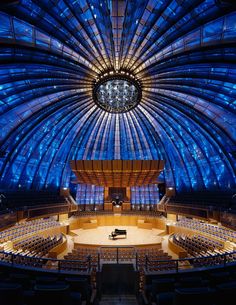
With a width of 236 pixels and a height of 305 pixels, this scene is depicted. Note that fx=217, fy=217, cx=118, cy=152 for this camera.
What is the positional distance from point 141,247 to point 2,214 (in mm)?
14928

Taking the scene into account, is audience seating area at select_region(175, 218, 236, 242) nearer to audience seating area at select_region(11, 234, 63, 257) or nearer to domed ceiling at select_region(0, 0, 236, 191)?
domed ceiling at select_region(0, 0, 236, 191)

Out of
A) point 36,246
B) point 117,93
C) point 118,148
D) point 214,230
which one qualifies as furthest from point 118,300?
Result: point 118,148

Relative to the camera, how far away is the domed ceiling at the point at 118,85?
14.0 m

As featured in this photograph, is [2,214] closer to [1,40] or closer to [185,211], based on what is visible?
[1,40]

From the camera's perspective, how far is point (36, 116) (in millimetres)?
27219

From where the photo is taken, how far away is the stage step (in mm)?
8234

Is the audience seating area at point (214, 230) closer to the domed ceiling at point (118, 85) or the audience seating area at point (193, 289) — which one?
the domed ceiling at point (118, 85)

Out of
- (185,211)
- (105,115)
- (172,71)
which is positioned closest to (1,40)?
(172,71)

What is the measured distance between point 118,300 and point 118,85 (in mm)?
19774

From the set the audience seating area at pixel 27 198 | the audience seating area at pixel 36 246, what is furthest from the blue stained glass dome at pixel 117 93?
the audience seating area at pixel 36 246

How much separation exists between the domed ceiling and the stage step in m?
12.2

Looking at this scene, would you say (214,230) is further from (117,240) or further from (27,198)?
(27,198)

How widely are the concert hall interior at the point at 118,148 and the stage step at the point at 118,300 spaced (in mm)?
97

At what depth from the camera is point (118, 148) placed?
42.1m
